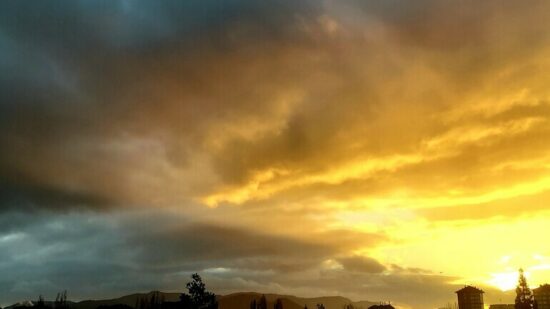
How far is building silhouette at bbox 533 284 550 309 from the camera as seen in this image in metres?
182

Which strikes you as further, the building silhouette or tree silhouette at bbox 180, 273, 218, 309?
the building silhouette

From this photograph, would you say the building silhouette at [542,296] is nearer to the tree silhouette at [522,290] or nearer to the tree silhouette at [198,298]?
the tree silhouette at [522,290]

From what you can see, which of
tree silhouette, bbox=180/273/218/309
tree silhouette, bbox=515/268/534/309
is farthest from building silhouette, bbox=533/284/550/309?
tree silhouette, bbox=180/273/218/309

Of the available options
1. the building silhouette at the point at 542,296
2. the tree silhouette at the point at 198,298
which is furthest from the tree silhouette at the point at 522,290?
the tree silhouette at the point at 198,298

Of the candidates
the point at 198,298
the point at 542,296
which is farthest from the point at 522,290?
the point at 198,298

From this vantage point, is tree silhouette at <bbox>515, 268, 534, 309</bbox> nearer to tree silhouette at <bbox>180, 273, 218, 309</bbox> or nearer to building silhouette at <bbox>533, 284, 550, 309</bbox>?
building silhouette at <bbox>533, 284, 550, 309</bbox>

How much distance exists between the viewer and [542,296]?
184 meters

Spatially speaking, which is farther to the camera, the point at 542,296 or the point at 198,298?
the point at 542,296

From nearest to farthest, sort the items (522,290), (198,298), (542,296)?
(198,298), (522,290), (542,296)

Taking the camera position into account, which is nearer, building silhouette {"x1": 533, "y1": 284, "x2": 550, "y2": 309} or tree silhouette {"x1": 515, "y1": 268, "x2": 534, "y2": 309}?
tree silhouette {"x1": 515, "y1": 268, "x2": 534, "y2": 309}

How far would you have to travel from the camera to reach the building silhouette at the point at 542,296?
182m

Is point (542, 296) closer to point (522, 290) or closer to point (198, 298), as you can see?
point (522, 290)

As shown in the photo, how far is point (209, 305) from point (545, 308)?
13463 centimetres

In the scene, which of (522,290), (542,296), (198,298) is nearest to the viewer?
(198,298)
